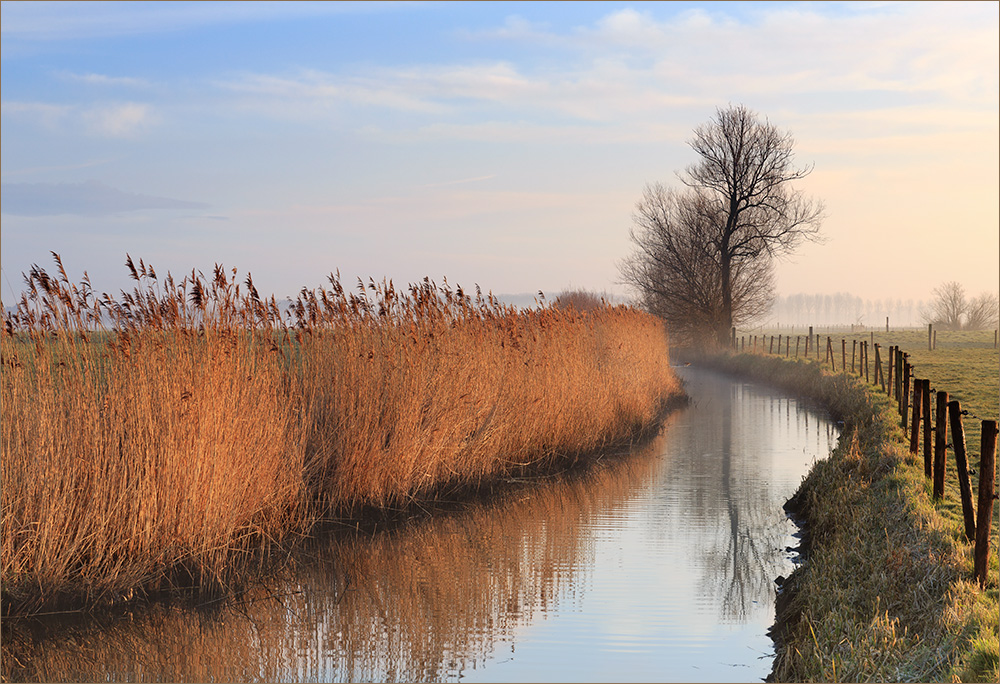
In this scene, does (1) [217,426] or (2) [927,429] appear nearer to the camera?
(1) [217,426]

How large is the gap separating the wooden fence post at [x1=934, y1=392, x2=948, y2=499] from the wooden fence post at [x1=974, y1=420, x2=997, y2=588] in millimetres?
1560

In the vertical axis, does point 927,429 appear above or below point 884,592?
above

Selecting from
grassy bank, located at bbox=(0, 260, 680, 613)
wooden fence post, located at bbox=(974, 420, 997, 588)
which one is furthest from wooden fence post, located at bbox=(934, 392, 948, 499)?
grassy bank, located at bbox=(0, 260, 680, 613)

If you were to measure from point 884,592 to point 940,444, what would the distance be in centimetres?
248

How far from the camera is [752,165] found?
37.2 m

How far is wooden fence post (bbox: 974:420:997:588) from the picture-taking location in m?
5.59

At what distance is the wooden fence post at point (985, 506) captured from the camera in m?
5.59

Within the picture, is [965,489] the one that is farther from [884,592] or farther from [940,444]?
[940,444]

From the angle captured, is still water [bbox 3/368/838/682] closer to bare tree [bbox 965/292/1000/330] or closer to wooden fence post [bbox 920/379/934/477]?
wooden fence post [bbox 920/379/934/477]

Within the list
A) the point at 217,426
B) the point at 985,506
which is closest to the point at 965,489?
the point at 985,506

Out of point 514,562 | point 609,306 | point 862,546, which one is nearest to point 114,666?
point 514,562

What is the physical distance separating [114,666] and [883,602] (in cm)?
459

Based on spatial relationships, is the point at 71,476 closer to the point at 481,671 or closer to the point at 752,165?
the point at 481,671

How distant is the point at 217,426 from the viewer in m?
6.80
